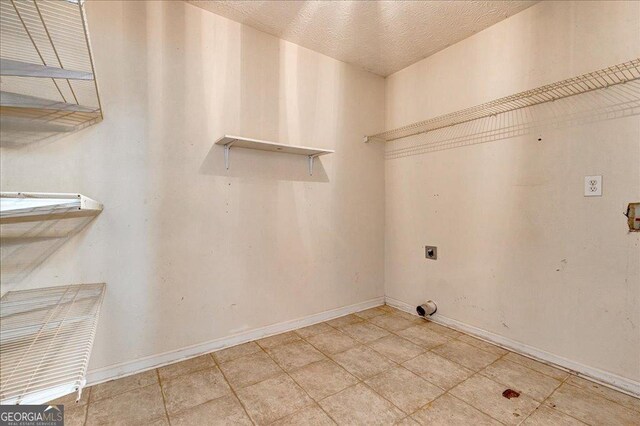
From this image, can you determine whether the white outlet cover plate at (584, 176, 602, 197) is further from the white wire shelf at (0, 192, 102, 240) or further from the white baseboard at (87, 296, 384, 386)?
the white wire shelf at (0, 192, 102, 240)

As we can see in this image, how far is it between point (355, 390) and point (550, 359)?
130cm


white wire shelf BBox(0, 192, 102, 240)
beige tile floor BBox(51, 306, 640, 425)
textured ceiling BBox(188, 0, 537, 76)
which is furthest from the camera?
textured ceiling BBox(188, 0, 537, 76)

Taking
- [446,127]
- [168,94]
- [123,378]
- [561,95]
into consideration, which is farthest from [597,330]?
[168,94]

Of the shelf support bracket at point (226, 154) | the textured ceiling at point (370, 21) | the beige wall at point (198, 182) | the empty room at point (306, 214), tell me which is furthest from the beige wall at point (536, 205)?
the shelf support bracket at point (226, 154)

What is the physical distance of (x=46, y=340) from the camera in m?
1.10

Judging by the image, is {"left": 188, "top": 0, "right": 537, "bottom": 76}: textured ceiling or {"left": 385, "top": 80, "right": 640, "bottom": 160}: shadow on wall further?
{"left": 188, "top": 0, "right": 537, "bottom": 76}: textured ceiling

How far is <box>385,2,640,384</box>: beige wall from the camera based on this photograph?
1.63 m

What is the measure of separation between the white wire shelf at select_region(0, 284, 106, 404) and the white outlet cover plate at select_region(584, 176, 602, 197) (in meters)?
2.47

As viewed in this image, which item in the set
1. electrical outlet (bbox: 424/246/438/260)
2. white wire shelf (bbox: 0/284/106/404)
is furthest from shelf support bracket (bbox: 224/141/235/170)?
electrical outlet (bbox: 424/246/438/260)

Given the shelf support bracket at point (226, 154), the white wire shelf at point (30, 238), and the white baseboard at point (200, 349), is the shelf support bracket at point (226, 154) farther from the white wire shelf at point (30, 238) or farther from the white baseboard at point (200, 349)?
the white baseboard at point (200, 349)

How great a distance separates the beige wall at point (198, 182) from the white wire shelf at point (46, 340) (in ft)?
0.48

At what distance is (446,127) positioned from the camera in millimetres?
2459

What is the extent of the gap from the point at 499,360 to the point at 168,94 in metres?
2.77

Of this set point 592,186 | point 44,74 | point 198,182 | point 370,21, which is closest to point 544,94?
point 592,186
